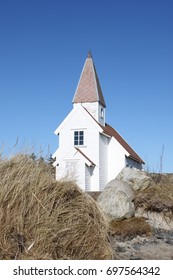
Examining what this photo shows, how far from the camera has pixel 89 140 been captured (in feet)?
99.6

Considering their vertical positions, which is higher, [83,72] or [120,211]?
[83,72]

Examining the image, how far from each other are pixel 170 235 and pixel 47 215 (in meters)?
6.24

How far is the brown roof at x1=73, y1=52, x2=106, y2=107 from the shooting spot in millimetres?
31906

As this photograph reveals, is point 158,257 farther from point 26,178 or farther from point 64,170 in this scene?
point 26,178

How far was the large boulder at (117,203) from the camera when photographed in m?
11.5

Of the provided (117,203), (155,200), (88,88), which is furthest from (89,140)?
(117,203)

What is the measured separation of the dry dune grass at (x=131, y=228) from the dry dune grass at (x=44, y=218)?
4.53 metres

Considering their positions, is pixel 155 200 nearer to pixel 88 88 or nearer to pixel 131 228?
pixel 131 228

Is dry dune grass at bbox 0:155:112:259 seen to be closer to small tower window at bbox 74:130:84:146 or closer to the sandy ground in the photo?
the sandy ground

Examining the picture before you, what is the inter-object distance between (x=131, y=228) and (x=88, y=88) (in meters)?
22.2

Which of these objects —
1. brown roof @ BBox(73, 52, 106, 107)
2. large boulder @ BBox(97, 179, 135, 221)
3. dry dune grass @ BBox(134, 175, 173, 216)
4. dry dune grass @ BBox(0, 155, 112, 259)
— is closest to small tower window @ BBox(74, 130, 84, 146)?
brown roof @ BBox(73, 52, 106, 107)

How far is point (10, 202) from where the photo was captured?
17.5 feet

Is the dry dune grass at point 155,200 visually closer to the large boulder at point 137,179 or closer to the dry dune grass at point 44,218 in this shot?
the large boulder at point 137,179
